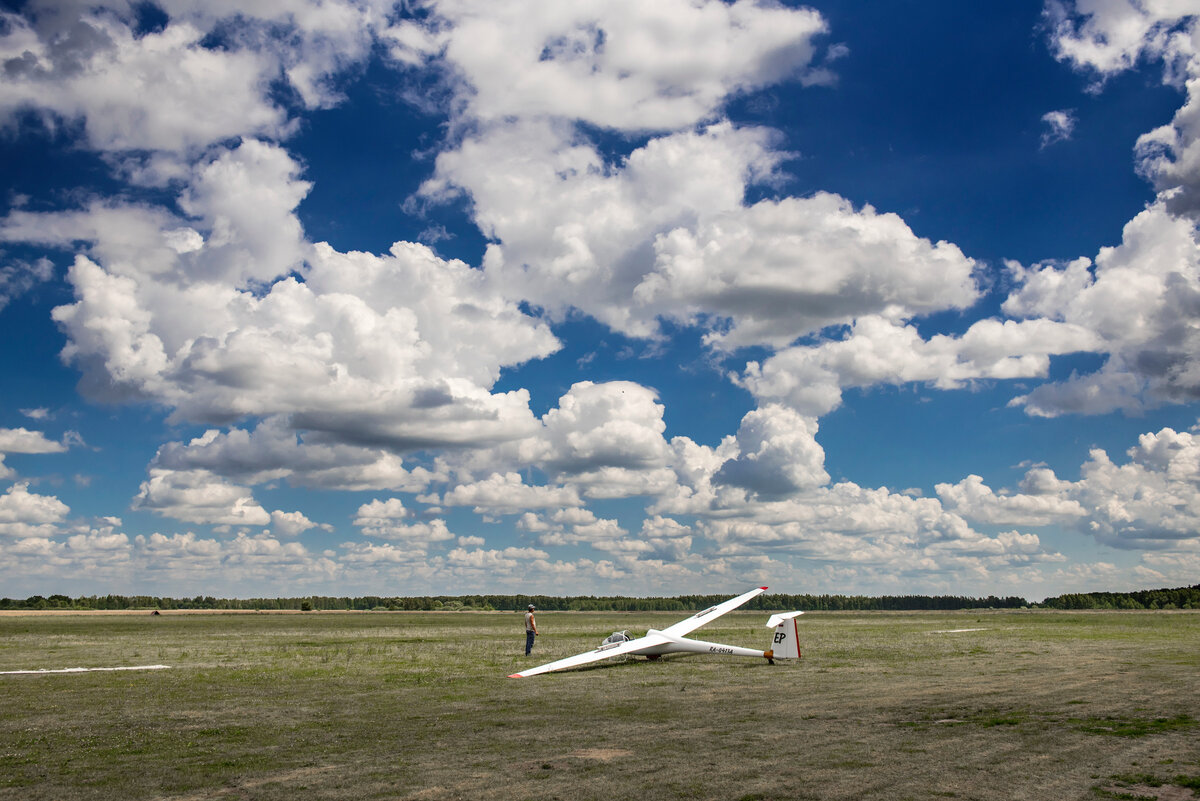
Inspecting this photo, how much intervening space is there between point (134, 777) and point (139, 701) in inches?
391

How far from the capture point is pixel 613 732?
47.9 feet

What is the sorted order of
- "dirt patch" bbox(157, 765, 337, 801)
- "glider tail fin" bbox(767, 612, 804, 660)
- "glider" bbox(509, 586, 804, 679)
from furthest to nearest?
"glider tail fin" bbox(767, 612, 804, 660) → "glider" bbox(509, 586, 804, 679) → "dirt patch" bbox(157, 765, 337, 801)

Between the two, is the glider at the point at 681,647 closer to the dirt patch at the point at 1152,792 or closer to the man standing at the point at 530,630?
the man standing at the point at 530,630

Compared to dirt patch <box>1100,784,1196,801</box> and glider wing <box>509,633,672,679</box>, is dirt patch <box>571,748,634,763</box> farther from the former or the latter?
glider wing <box>509,633,672,679</box>

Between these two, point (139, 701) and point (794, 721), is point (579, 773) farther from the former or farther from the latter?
point (139, 701)

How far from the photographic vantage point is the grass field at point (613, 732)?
10352mm

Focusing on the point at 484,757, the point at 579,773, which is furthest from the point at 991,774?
the point at 484,757

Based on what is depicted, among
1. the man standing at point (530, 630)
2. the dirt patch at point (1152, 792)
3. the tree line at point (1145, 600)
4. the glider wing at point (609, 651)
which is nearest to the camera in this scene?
the dirt patch at point (1152, 792)

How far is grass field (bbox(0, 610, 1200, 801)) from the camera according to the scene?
10352 millimetres

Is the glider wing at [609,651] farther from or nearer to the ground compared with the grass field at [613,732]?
nearer to the ground

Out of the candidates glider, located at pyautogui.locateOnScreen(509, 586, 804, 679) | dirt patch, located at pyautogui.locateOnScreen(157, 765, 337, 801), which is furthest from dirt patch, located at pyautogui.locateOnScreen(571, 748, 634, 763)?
glider, located at pyautogui.locateOnScreen(509, 586, 804, 679)

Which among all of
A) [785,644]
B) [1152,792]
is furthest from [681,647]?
[1152,792]

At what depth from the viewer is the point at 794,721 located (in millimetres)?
15453

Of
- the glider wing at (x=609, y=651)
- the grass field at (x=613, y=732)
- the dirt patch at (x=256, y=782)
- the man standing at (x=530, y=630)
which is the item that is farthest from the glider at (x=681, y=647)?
the dirt patch at (x=256, y=782)
